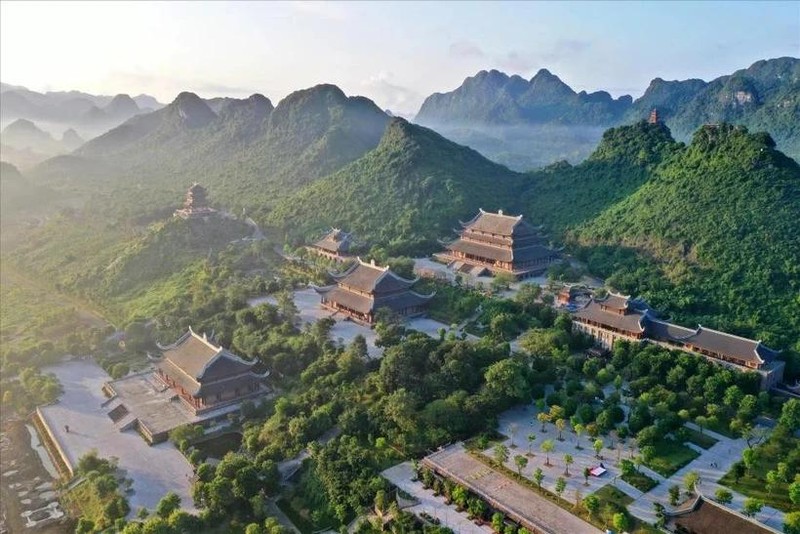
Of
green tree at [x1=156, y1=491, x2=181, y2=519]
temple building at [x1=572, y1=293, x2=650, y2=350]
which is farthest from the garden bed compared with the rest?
green tree at [x1=156, y1=491, x2=181, y2=519]

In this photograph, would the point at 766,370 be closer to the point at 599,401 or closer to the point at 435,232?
the point at 599,401

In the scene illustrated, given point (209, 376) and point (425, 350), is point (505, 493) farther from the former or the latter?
point (209, 376)

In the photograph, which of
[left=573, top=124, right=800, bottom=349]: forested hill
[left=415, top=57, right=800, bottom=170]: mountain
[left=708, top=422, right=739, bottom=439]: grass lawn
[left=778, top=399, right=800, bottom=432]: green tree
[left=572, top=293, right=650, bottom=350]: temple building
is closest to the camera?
[left=778, top=399, right=800, bottom=432]: green tree

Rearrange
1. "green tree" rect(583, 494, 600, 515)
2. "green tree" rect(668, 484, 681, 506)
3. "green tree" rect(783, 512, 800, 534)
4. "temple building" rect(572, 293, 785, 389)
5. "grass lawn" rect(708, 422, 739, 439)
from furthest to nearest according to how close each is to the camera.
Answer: "temple building" rect(572, 293, 785, 389) → "grass lawn" rect(708, 422, 739, 439) → "green tree" rect(668, 484, 681, 506) → "green tree" rect(583, 494, 600, 515) → "green tree" rect(783, 512, 800, 534)

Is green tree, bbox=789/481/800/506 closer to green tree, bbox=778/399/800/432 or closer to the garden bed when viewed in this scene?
the garden bed

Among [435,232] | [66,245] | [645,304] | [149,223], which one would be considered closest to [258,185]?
[149,223]

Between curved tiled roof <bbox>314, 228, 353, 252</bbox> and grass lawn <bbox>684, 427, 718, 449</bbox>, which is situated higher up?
curved tiled roof <bbox>314, 228, 353, 252</bbox>

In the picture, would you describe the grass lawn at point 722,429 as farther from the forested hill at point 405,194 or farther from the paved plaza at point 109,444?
the forested hill at point 405,194

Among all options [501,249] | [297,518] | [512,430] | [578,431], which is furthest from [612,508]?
[501,249]

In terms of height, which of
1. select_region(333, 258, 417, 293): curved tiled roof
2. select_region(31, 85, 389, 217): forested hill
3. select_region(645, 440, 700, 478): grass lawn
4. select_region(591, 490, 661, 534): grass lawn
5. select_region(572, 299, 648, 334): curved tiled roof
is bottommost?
select_region(591, 490, 661, 534): grass lawn
